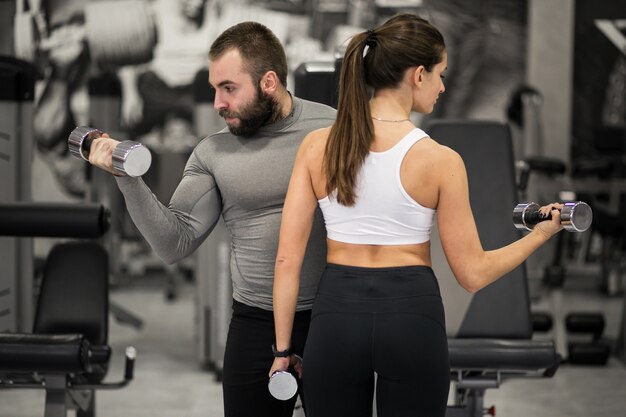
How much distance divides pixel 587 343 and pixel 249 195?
157 inches

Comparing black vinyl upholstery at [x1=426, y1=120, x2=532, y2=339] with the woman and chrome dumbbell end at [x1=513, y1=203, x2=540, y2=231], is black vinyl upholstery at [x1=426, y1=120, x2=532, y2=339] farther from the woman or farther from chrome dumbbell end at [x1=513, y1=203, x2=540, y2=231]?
the woman

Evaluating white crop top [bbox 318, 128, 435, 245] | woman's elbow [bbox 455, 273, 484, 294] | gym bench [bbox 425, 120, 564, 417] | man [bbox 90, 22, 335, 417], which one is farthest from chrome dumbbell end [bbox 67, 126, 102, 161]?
gym bench [bbox 425, 120, 564, 417]

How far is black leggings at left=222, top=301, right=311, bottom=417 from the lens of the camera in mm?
2279

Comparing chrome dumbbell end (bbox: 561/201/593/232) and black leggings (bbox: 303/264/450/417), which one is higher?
chrome dumbbell end (bbox: 561/201/593/232)

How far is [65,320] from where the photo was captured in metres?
3.60

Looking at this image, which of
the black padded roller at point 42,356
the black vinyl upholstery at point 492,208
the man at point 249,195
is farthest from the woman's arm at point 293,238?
the black vinyl upholstery at point 492,208

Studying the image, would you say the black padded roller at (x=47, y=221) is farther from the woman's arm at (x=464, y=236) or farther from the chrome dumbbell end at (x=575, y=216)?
the chrome dumbbell end at (x=575, y=216)

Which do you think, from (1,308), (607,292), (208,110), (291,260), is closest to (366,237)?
(291,260)

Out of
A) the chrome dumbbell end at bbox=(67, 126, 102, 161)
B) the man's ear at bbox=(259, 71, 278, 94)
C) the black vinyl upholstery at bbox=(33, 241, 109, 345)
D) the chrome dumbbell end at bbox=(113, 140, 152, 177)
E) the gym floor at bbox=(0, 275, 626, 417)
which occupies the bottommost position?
the gym floor at bbox=(0, 275, 626, 417)

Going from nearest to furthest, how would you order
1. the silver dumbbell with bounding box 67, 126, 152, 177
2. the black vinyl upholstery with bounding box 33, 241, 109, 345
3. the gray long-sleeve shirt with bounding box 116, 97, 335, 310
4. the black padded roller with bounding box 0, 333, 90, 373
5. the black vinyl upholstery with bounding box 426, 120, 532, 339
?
the silver dumbbell with bounding box 67, 126, 152, 177
the gray long-sleeve shirt with bounding box 116, 97, 335, 310
the black padded roller with bounding box 0, 333, 90, 373
the black vinyl upholstery with bounding box 426, 120, 532, 339
the black vinyl upholstery with bounding box 33, 241, 109, 345

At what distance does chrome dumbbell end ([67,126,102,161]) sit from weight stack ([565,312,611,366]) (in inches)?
165

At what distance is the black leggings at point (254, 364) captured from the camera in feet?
7.48

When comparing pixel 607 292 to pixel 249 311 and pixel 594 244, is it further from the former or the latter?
pixel 249 311

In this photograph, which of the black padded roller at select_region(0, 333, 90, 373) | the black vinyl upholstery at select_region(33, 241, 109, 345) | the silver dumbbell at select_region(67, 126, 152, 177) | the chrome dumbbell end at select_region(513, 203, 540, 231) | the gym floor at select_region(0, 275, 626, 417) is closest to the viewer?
the silver dumbbell at select_region(67, 126, 152, 177)
